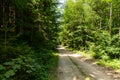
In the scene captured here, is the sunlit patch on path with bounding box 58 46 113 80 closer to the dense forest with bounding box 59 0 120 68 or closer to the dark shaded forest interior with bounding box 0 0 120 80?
the dark shaded forest interior with bounding box 0 0 120 80

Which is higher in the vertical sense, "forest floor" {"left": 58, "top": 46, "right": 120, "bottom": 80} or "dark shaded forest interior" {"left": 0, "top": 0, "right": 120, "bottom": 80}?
"dark shaded forest interior" {"left": 0, "top": 0, "right": 120, "bottom": 80}

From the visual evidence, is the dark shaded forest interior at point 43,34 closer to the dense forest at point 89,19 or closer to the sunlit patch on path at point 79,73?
the dense forest at point 89,19

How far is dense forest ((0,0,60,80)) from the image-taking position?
20.0 ft

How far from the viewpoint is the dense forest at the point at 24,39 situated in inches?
240

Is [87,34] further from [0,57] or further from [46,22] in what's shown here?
[0,57]

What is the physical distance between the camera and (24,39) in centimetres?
1184

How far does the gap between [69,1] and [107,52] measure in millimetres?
19717

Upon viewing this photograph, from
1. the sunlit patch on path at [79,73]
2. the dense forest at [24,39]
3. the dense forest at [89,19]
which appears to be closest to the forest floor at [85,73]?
the sunlit patch on path at [79,73]

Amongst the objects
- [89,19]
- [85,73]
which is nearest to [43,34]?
[85,73]

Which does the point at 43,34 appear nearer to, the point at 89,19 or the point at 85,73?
the point at 85,73

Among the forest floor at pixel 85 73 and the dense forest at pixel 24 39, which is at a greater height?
the dense forest at pixel 24 39

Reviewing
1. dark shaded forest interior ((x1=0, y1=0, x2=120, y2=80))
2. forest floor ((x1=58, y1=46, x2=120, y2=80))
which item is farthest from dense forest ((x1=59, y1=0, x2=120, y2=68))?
forest floor ((x1=58, y1=46, x2=120, y2=80))

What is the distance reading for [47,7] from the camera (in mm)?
14234

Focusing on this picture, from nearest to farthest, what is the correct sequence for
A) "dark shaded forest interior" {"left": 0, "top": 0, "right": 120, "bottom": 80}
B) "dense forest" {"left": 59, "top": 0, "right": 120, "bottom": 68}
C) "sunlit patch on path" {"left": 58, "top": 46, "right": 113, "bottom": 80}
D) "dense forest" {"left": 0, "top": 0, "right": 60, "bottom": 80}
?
"dense forest" {"left": 0, "top": 0, "right": 60, "bottom": 80}
"dark shaded forest interior" {"left": 0, "top": 0, "right": 120, "bottom": 80}
"sunlit patch on path" {"left": 58, "top": 46, "right": 113, "bottom": 80}
"dense forest" {"left": 59, "top": 0, "right": 120, "bottom": 68}
